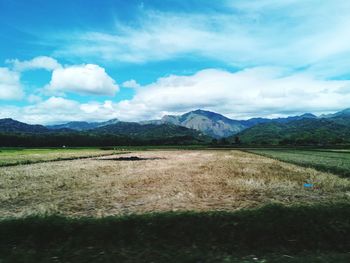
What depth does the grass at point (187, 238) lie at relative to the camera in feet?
32.4

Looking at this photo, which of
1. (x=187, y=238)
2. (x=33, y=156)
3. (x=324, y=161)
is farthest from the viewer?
(x=33, y=156)

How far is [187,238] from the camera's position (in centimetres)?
1134

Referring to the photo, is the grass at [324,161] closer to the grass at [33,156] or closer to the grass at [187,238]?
the grass at [187,238]

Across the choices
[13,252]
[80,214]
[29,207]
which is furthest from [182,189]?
[13,252]

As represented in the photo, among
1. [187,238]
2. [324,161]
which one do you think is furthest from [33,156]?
[187,238]

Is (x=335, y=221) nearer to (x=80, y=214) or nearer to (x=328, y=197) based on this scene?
(x=328, y=197)

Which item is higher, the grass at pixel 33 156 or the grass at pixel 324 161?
the grass at pixel 33 156

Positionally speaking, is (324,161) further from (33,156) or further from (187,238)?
(33,156)

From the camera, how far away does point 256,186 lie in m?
24.3

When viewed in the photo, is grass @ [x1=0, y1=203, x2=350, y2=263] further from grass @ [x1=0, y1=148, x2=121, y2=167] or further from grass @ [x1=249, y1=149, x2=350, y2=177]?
grass @ [x1=0, y1=148, x2=121, y2=167]

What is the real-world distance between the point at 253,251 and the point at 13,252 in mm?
8663

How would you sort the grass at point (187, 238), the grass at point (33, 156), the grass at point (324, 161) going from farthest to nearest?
1. the grass at point (33, 156)
2. the grass at point (324, 161)
3. the grass at point (187, 238)

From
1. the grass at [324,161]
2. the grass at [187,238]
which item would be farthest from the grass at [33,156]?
the grass at [324,161]

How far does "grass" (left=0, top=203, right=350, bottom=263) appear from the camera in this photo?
9.88 meters
